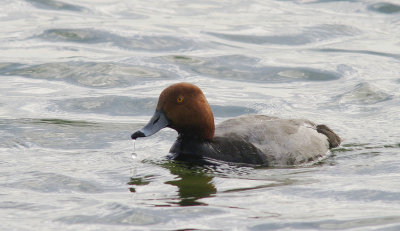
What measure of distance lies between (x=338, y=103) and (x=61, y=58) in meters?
5.26

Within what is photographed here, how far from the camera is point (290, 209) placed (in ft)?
22.9

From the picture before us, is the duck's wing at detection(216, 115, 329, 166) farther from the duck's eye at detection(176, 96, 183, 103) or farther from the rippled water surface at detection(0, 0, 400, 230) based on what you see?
the duck's eye at detection(176, 96, 183, 103)

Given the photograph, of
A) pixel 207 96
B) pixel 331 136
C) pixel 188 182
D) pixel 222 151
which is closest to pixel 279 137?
pixel 222 151

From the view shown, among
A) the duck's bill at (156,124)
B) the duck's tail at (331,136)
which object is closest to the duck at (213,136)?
the duck's bill at (156,124)

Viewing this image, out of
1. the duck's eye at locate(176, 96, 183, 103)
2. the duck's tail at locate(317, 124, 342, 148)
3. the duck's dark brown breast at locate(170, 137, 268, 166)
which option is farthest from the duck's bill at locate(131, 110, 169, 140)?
the duck's tail at locate(317, 124, 342, 148)

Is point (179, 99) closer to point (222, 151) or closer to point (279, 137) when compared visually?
point (222, 151)

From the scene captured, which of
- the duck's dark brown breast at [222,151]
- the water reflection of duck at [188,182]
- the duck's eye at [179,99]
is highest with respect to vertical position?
the duck's eye at [179,99]

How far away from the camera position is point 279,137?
8.95 meters

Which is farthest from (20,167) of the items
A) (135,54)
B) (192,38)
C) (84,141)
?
(192,38)

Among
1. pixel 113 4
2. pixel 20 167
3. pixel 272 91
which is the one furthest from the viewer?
pixel 113 4

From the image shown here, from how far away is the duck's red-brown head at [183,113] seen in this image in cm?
869

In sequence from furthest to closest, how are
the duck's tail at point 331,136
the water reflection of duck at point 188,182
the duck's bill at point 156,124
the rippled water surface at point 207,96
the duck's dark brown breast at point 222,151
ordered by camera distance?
the duck's tail at point 331,136, the duck's dark brown breast at point 222,151, the duck's bill at point 156,124, the water reflection of duck at point 188,182, the rippled water surface at point 207,96

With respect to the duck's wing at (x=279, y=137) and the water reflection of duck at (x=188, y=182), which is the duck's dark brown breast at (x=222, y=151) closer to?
the duck's wing at (x=279, y=137)

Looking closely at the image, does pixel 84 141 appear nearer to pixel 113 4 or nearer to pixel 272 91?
pixel 272 91
